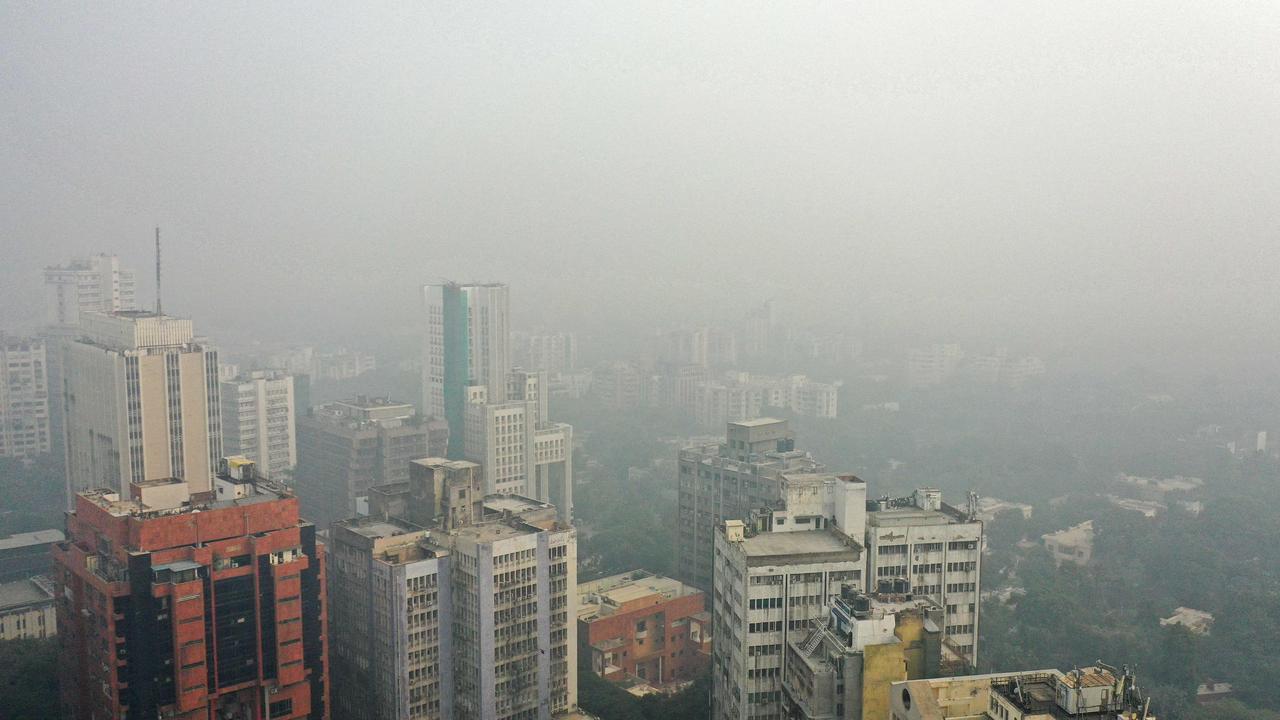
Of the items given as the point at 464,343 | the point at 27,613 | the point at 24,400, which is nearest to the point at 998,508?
the point at 464,343

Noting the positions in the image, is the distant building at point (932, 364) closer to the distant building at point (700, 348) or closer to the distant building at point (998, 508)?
the distant building at point (700, 348)

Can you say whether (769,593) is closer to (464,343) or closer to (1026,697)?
(1026,697)

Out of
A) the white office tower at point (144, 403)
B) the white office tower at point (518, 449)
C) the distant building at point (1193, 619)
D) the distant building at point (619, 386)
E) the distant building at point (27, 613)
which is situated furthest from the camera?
the distant building at point (619, 386)

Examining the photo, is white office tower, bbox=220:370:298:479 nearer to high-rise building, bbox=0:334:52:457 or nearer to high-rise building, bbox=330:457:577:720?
high-rise building, bbox=0:334:52:457

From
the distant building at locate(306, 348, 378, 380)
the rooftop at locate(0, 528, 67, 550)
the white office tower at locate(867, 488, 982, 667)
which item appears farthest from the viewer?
the distant building at locate(306, 348, 378, 380)

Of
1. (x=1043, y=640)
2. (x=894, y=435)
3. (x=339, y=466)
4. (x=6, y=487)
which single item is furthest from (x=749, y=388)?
(x=6, y=487)

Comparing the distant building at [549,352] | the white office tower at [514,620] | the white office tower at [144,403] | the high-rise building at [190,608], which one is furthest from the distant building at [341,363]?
the high-rise building at [190,608]

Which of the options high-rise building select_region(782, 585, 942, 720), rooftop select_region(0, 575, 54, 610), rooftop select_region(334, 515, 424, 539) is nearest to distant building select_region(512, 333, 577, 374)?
rooftop select_region(0, 575, 54, 610)

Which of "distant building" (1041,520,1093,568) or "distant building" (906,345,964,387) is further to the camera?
"distant building" (906,345,964,387)
